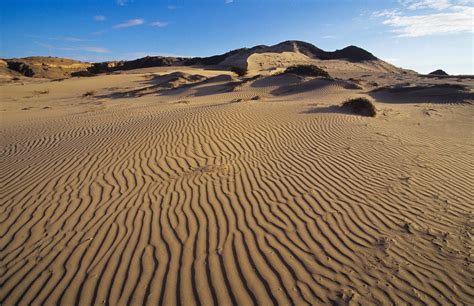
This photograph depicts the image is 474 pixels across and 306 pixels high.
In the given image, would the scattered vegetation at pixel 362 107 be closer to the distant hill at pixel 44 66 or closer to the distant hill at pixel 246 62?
the distant hill at pixel 246 62

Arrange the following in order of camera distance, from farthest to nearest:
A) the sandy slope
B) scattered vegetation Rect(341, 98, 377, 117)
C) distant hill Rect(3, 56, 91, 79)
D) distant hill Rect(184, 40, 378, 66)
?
1. distant hill Rect(184, 40, 378, 66)
2. distant hill Rect(3, 56, 91, 79)
3. scattered vegetation Rect(341, 98, 377, 117)
4. the sandy slope

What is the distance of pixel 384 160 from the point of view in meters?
6.55

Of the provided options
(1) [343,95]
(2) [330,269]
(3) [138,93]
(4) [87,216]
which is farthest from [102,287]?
(3) [138,93]

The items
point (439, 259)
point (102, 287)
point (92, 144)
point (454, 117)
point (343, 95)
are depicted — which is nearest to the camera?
point (102, 287)

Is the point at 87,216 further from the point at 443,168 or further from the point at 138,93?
the point at 138,93

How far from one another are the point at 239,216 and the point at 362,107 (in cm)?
882

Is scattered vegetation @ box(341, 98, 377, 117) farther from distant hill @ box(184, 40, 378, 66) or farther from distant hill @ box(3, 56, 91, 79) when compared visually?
distant hill @ box(3, 56, 91, 79)

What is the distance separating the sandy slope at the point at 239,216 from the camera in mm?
3246

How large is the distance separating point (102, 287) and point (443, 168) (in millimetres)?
6512

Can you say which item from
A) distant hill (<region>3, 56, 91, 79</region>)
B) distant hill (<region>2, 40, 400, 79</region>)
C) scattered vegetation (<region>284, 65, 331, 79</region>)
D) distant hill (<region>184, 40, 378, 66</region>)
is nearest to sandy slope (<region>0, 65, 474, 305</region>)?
scattered vegetation (<region>284, 65, 331, 79</region>)

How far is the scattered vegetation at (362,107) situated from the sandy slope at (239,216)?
74.3 inches

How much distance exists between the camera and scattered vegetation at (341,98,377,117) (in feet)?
36.7

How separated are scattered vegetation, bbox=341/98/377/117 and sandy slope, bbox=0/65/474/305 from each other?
189 cm

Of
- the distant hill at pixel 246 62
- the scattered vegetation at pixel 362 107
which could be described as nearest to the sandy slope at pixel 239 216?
the scattered vegetation at pixel 362 107
